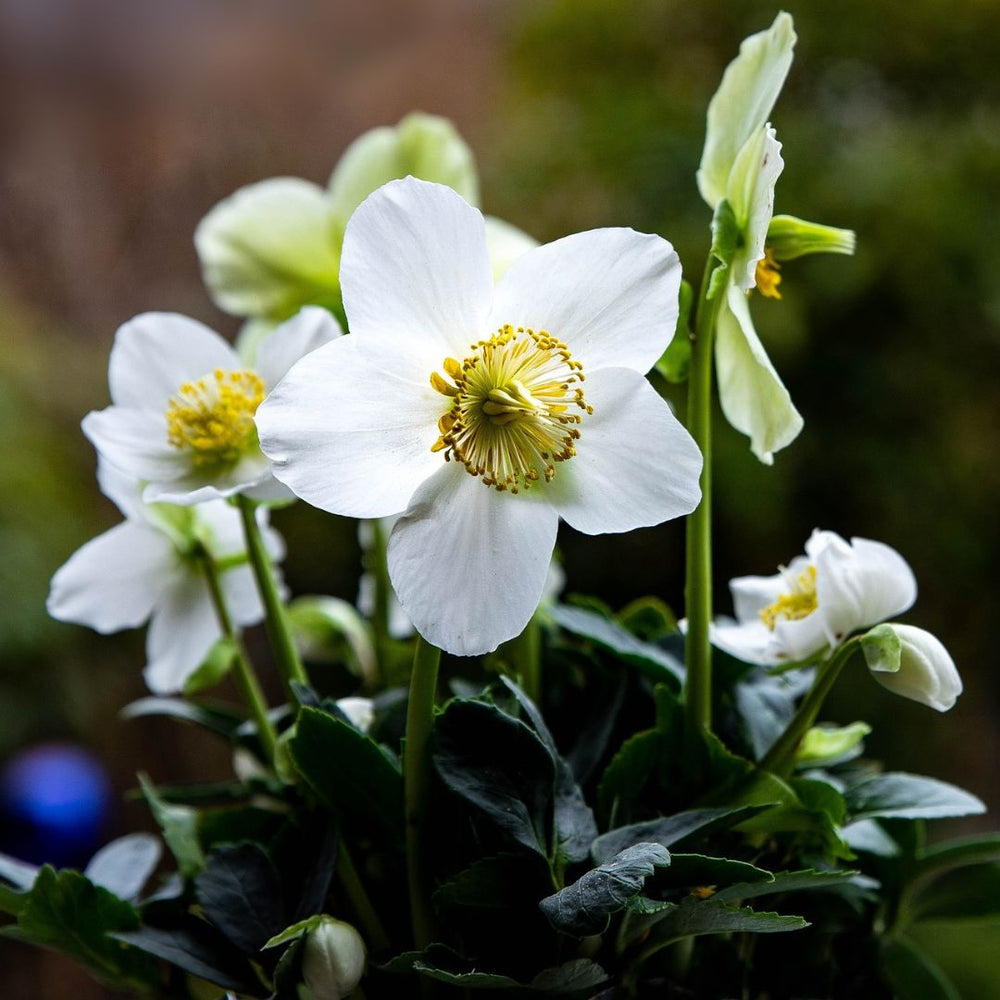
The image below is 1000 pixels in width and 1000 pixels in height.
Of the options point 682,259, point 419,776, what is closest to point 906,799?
point 419,776

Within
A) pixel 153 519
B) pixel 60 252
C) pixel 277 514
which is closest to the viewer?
pixel 153 519

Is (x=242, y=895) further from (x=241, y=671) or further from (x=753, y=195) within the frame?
(x=753, y=195)

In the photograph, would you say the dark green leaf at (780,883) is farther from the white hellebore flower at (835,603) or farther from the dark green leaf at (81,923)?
the dark green leaf at (81,923)

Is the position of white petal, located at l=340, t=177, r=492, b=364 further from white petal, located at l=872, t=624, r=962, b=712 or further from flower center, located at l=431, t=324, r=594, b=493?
white petal, located at l=872, t=624, r=962, b=712

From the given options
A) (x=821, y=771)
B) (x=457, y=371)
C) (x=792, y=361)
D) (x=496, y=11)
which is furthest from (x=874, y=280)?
(x=457, y=371)

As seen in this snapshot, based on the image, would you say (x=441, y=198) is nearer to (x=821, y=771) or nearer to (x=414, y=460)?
(x=414, y=460)

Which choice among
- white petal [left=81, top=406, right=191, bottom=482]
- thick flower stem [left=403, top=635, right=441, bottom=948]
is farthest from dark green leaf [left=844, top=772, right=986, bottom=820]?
white petal [left=81, top=406, right=191, bottom=482]
